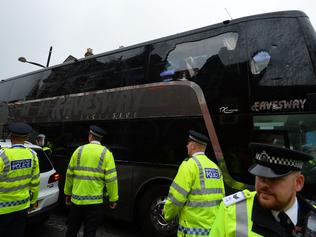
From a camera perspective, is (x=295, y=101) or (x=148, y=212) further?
(x=148, y=212)

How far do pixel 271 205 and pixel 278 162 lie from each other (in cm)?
21

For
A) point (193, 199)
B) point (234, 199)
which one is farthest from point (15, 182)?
point (234, 199)

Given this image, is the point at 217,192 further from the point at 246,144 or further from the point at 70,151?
the point at 70,151

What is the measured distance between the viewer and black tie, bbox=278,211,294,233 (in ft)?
4.84

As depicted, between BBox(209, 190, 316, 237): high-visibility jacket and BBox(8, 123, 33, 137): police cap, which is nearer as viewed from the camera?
BBox(209, 190, 316, 237): high-visibility jacket

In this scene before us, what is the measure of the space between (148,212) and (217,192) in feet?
9.07

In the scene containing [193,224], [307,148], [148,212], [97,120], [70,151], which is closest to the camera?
[193,224]

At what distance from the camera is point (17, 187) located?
12.9 feet

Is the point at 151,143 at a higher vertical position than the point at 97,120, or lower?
lower

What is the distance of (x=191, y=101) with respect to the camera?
551 cm

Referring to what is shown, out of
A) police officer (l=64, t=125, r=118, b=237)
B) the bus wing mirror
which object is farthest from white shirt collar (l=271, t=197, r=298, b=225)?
the bus wing mirror

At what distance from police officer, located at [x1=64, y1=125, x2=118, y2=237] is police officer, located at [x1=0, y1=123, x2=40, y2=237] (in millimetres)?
564

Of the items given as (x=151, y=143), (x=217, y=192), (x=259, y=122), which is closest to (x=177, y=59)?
(x=151, y=143)

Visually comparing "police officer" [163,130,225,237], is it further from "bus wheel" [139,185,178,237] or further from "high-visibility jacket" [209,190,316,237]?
"bus wheel" [139,185,178,237]
